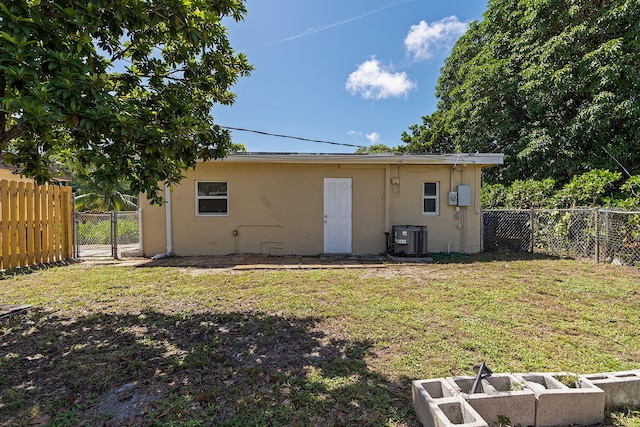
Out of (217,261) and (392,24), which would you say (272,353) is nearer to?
(217,261)

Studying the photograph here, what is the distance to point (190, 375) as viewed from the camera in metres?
2.65

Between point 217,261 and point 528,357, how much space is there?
657 cm

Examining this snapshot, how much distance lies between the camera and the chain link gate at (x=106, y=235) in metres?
8.22

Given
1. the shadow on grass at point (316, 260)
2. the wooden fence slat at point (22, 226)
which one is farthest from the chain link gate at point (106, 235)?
the shadow on grass at point (316, 260)

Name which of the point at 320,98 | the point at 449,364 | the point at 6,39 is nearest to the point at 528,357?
the point at 449,364

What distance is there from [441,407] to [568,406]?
86 cm

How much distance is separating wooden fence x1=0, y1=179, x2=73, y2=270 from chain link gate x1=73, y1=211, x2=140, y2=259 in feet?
1.11

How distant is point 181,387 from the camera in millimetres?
2471

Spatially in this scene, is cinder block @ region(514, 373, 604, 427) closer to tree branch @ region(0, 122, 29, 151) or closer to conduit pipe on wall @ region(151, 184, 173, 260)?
tree branch @ region(0, 122, 29, 151)

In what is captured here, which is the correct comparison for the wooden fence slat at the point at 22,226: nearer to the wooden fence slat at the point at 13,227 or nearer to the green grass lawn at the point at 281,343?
the wooden fence slat at the point at 13,227

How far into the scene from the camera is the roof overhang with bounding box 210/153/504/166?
821cm

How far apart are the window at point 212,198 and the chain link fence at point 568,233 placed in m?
7.51

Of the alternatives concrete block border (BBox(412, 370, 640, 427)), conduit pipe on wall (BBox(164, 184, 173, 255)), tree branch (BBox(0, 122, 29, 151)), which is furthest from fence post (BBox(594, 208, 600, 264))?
conduit pipe on wall (BBox(164, 184, 173, 255))

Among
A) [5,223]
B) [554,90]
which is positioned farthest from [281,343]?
[554,90]
